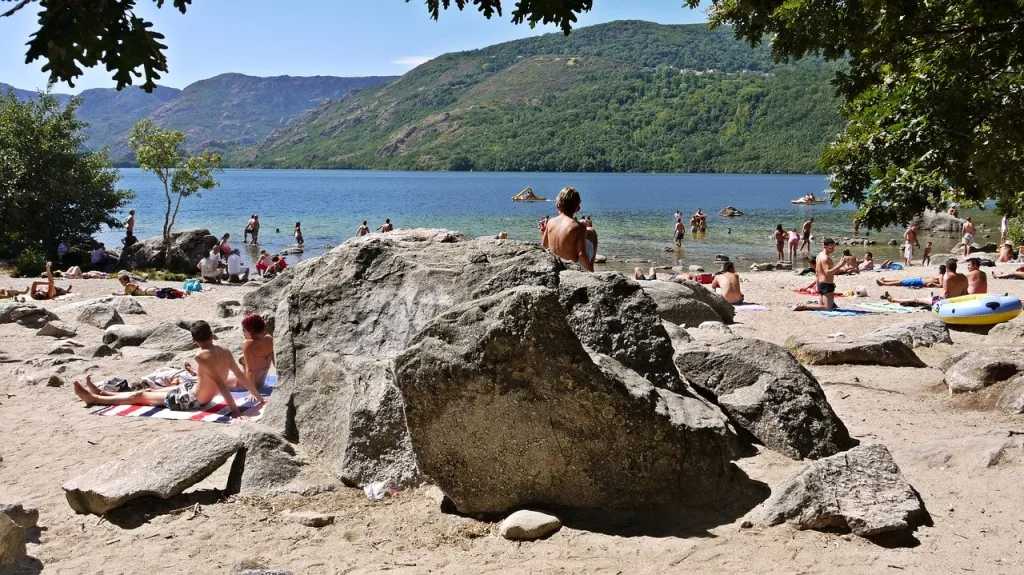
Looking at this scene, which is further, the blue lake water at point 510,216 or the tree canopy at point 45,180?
the blue lake water at point 510,216

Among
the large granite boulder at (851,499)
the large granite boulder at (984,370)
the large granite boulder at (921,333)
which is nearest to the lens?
the large granite boulder at (851,499)

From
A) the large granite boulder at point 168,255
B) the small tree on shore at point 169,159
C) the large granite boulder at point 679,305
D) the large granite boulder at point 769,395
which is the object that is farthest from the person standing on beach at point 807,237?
the large granite boulder at point 769,395

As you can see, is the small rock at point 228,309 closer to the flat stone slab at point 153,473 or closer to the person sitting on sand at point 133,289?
the person sitting on sand at point 133,289

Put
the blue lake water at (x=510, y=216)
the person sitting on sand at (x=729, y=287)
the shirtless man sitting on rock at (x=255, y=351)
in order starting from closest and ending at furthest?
the shirtless man sitting on rock at (x=255, y=351) → the person sitting on sand at (x=729, y=287) → the blue lake water at (x=510, y=216)

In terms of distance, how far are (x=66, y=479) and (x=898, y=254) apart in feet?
113

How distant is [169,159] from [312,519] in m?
26.8

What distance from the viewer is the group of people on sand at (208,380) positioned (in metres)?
8.40

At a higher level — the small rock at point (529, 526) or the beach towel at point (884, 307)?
the small rock at point (529, 526)

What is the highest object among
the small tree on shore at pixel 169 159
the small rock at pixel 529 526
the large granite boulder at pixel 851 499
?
the small tree on shore at pixel 169 159

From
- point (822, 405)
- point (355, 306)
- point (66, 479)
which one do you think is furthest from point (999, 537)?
point (66, 479)

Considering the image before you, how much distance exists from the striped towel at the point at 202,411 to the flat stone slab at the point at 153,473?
1.89m

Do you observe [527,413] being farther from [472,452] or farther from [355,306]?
[355,306]

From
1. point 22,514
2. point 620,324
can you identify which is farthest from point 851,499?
point 22,514

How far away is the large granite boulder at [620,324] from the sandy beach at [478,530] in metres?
0.96
